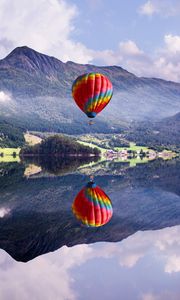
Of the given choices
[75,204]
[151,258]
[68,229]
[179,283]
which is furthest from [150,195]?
[179,283]

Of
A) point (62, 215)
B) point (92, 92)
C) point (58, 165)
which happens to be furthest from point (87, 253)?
point (58, 165)

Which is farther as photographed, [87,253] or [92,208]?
[92,208]

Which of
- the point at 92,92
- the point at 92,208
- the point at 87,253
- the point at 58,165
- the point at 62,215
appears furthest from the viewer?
the point at 58,165

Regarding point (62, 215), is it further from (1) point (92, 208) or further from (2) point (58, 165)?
(2) point (58, 165)

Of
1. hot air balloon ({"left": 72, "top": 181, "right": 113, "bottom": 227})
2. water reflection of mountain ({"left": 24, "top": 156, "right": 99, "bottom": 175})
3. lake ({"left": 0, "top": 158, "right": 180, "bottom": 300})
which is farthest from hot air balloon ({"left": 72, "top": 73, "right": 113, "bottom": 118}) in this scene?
lake ({"left": 0, "top": 158, "right": 180, "bottom": 300})

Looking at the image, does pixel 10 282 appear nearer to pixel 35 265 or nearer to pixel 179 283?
pixel 35 265
